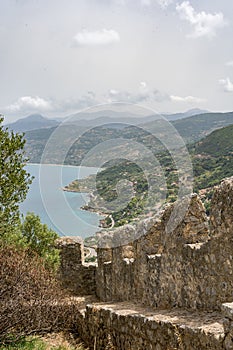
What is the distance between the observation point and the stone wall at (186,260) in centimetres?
542

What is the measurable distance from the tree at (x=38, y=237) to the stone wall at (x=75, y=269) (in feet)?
1.10

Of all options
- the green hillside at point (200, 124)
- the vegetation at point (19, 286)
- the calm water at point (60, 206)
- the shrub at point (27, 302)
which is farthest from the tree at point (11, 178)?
the green hillside at point (200, 124)

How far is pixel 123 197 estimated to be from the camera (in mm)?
17453

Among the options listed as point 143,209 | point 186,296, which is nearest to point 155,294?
point 186,296

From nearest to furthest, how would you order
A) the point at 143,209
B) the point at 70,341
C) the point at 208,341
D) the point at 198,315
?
the point at 208,341 → the point at 198,315 → the point at 70,341 → the point at 143,209

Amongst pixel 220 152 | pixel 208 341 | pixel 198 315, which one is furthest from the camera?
pixel 220 152

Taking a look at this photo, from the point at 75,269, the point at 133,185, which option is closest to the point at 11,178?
the point at 75,269

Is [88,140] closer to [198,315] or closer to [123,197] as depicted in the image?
[123,197]

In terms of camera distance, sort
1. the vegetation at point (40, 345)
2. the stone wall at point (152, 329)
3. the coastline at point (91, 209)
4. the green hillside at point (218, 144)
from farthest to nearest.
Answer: the green hillside at point (218, 144) < the coastline at point (91, 209) < the vegetation at point (40, 345) < the stone wall at point (152, 329)

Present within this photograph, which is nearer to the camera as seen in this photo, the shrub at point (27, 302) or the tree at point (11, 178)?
the shrub at point (27, 302)

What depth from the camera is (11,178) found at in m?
9.45

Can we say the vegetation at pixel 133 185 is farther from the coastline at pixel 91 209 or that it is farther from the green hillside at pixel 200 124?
the green hillside at pixel 200 124

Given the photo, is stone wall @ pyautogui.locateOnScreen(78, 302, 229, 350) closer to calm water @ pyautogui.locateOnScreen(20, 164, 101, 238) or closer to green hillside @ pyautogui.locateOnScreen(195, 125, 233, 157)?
calm water @ pyautogui.locateOnScreen(20, 164, 101, 238)

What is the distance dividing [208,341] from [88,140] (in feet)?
40.4
